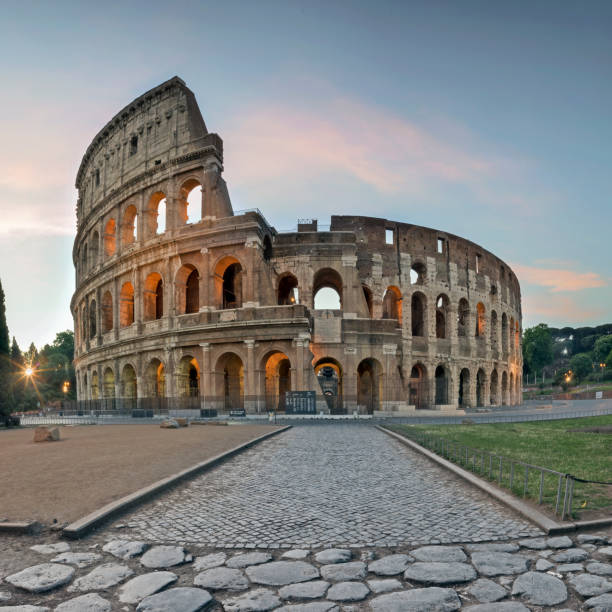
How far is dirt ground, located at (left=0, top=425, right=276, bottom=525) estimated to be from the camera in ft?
19.5

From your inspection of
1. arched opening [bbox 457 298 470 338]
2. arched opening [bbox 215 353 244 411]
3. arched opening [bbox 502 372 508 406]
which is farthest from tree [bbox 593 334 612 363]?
arched opening [bbox 215 353 244 411]

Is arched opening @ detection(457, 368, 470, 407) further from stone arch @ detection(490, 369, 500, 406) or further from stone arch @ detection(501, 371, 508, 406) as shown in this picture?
stone arch @ detection(501, 371, 508, 406)

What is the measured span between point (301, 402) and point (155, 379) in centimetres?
1362

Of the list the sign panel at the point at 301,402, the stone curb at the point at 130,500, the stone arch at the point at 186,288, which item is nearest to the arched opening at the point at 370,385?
the sign panel at the point at 301,402

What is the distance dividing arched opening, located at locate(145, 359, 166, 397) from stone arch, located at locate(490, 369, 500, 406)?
28.5 metres

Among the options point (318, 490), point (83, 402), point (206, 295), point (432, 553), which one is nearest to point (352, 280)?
point (206, 295)

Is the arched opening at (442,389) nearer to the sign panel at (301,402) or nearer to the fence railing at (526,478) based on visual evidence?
the sign panel at (301,402)

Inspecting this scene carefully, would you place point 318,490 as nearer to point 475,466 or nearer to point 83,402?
point 475,466

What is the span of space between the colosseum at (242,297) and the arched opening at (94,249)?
0.14m

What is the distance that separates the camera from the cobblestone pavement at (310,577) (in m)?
3.34

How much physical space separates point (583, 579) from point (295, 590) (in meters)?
2.31

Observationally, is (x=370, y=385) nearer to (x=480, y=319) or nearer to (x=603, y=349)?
(x=480, y=319)

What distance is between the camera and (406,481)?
25.2ft

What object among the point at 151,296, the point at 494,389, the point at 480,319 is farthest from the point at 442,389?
the point at 151,296
